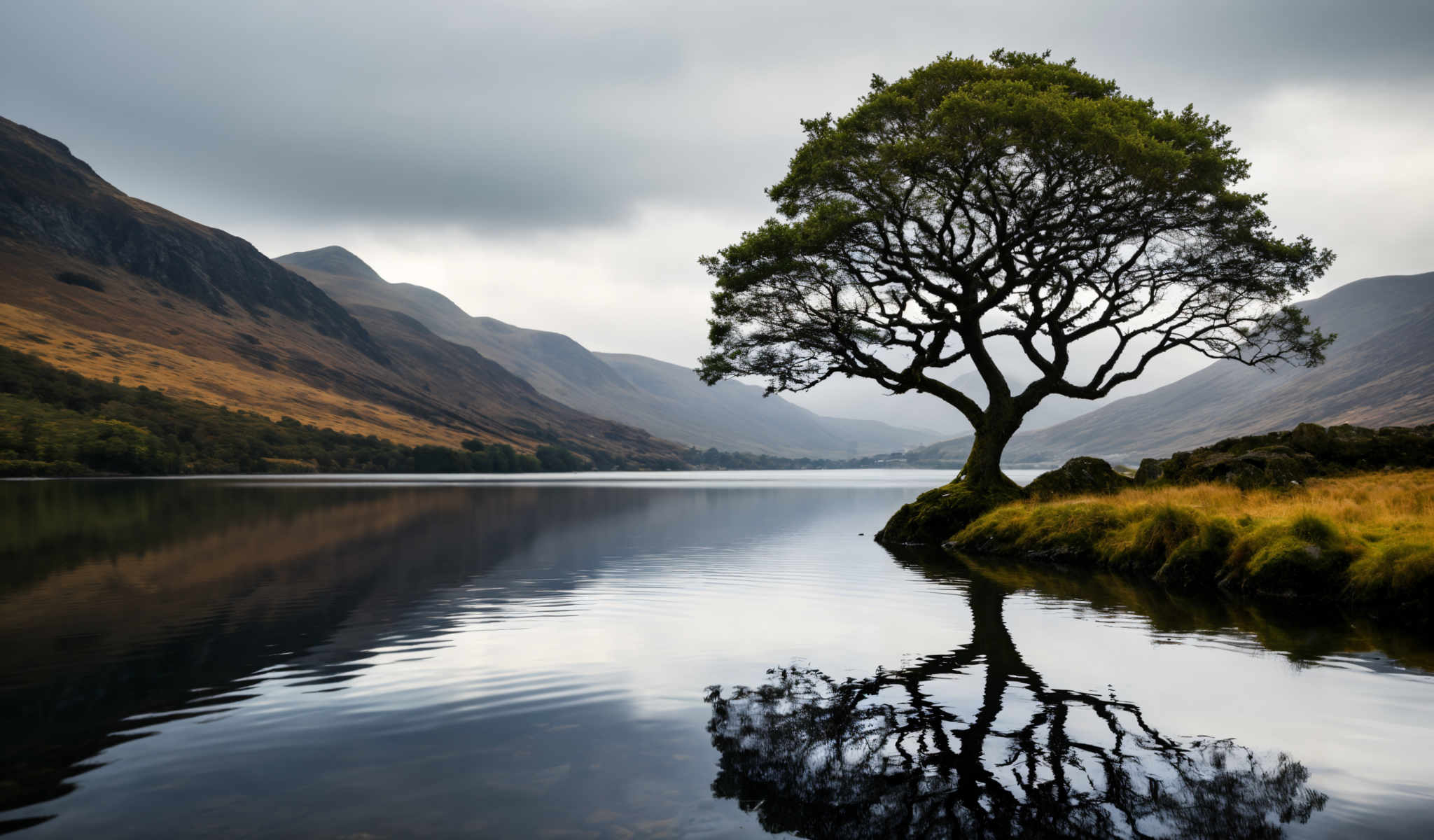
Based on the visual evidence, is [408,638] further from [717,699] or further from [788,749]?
[788,749]

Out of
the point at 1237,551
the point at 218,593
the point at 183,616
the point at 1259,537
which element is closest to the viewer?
the point at 183,616

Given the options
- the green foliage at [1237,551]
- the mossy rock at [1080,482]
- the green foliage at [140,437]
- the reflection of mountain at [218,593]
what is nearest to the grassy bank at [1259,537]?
the green foliage at [1237,551]

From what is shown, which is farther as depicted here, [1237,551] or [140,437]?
[140,437]

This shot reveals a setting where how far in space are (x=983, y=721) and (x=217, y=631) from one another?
13.9 meters

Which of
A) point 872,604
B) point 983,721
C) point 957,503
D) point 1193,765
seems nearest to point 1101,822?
point 1193,765

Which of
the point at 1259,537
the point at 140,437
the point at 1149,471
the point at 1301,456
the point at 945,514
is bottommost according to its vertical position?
the point at 945,514

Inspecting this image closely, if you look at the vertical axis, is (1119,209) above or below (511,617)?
above

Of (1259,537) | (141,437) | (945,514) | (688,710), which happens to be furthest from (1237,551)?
(141,437)

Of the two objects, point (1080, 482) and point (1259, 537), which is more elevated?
point (1080, 482)

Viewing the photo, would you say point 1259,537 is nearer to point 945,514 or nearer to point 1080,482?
point 1080,482

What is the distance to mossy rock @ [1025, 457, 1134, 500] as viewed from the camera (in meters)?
34.9

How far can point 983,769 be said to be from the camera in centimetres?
780

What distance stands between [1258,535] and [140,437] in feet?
495

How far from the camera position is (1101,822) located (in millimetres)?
6598
